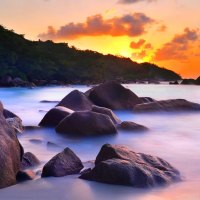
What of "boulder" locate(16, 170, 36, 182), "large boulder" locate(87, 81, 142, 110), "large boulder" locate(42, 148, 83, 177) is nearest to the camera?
"boulder" locate(16, 170, 36, 182)

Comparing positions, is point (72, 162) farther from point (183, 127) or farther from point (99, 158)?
point (183, 127)

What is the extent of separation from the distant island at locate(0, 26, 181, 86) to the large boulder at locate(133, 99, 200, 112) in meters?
40.8

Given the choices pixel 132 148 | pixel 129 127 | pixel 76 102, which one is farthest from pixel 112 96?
pixel 132 148

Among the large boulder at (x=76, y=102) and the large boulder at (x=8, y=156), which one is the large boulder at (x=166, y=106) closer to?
the large boulder at (x=76, y=102)

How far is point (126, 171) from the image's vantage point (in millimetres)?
4855

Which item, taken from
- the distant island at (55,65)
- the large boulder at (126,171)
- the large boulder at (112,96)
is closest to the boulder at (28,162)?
the large boulder at (126,171)

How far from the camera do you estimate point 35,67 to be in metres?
71.7

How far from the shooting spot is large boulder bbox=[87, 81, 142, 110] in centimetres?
1535

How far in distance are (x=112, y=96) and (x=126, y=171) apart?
11091mm

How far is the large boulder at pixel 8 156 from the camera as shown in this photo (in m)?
4.82

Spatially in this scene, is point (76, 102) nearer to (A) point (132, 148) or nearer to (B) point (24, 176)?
(A) point (132, 148)

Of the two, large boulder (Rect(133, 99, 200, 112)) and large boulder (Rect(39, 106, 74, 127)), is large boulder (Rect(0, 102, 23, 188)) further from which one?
large boulder (Rect(133, 99, 200, 112))

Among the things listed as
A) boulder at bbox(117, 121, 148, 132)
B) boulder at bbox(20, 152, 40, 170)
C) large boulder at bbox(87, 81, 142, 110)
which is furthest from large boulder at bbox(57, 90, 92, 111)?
boulder at bbox(20, 152, 40, 170)

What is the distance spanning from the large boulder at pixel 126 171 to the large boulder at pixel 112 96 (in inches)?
379
